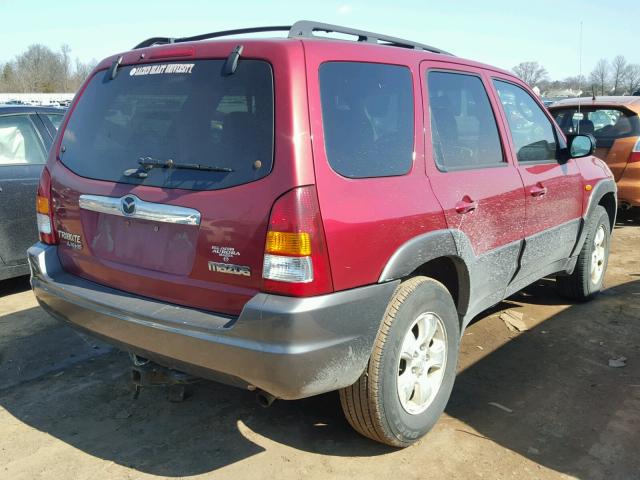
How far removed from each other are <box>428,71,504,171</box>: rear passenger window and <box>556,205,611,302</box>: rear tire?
1.67m

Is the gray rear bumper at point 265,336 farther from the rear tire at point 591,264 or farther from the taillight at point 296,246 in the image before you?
the rear tire at point 591,264

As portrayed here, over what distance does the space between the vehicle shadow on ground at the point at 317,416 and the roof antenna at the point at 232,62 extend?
1.81 metres

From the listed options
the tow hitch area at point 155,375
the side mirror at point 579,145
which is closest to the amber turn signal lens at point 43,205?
the tow hitch area at point 155,375

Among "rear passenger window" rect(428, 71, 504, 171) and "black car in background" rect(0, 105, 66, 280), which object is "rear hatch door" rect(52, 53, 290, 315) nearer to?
"rear passenger window" rect(428, 71, 504, 171)

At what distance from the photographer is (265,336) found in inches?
91.0

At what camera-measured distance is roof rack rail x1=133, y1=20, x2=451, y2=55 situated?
2.71 m

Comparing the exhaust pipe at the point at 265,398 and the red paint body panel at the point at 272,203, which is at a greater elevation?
the red paint body panel at the point at 272,203

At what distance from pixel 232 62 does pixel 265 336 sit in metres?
1.16

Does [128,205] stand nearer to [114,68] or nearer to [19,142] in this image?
[114,68]

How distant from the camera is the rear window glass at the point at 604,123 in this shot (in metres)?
7.53

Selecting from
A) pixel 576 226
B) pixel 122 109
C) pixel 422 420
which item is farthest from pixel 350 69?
pixel 576 226

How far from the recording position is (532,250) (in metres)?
3.94

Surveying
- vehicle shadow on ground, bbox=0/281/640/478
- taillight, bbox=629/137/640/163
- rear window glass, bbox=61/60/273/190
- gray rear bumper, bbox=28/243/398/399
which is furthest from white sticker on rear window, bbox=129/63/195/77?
taillight, bbox=629/137/640/163

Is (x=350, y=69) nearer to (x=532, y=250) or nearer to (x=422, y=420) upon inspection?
(x=422, y=420)
